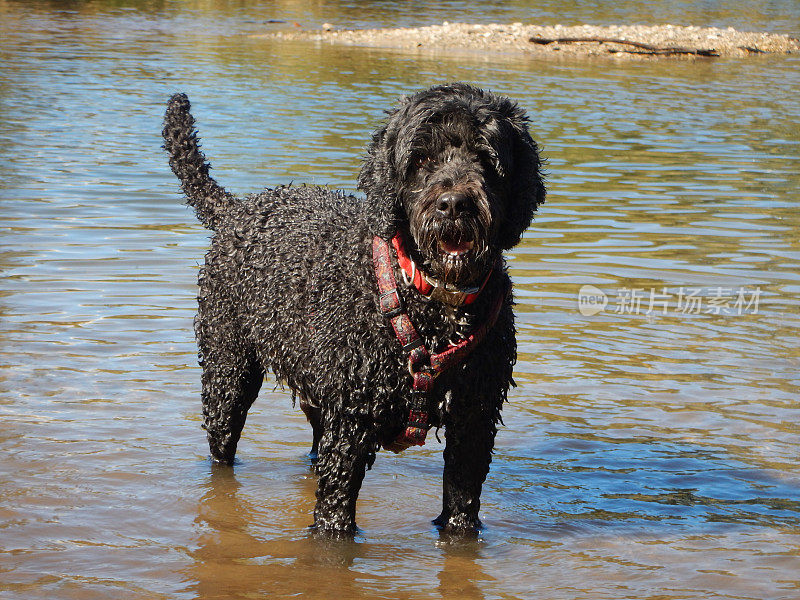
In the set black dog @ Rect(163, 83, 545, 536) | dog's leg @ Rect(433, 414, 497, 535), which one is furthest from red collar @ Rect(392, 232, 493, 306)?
dog's leg @ Rect(433, 414, 497, 535)

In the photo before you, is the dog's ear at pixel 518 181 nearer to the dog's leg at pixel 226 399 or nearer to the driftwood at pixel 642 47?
the dog's leg at pixel 226 399

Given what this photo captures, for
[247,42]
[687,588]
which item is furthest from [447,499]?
[247,42]

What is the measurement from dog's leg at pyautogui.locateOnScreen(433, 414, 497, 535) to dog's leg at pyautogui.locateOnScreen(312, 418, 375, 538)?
41 centimetres

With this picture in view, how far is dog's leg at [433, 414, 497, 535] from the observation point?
193 inches

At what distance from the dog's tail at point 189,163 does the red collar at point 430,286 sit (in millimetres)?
1915

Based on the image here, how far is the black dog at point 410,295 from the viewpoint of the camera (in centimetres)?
441

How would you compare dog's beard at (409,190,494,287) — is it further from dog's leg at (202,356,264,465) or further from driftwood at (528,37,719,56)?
driftwood at (528,37,719,56)

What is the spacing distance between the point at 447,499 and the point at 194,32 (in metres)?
30.0

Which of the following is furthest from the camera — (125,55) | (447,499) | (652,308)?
(125,55)

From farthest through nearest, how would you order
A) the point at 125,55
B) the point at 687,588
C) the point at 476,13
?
1. the point at 476,13
2. the point at 125,55
3. the point at 687,588

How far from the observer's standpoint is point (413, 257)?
15.2 ft

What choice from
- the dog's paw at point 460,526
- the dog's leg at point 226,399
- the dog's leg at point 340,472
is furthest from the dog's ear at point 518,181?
the dog's leg at point 226,399

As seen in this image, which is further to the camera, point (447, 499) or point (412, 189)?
point (447, 499)

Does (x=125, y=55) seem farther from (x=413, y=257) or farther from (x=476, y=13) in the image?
(x=413, y=257)
